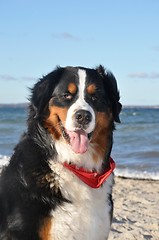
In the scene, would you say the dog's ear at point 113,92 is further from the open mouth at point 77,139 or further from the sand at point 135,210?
the sand at point 135,210

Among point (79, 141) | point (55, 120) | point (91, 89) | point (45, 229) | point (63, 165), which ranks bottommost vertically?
point (45, 229)

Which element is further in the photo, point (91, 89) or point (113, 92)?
point (113, 92)

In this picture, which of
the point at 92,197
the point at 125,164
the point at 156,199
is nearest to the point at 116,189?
the point at 156,199

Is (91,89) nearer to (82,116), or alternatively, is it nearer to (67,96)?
(67,96)

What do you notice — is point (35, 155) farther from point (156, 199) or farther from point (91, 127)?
point (156, 199)

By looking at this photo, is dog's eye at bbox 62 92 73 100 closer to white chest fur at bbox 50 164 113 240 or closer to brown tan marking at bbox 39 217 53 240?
white chest fur at bbox 50 164 113 240

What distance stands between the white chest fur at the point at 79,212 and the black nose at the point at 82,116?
0.47 metres

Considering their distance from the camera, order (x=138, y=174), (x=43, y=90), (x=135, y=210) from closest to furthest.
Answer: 1. (x=43, y=90)
2. (x=135, y=210)
3. (x=138, y=174)

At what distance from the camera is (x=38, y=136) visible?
4.49m

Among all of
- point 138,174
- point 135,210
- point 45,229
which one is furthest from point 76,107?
point 138,174

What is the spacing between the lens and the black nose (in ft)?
14.0

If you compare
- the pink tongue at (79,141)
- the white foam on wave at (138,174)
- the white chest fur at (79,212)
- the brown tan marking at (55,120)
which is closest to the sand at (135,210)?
the white foam on wave at (138,174)

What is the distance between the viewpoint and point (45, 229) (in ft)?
13.9

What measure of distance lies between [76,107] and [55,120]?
0.23 metres
